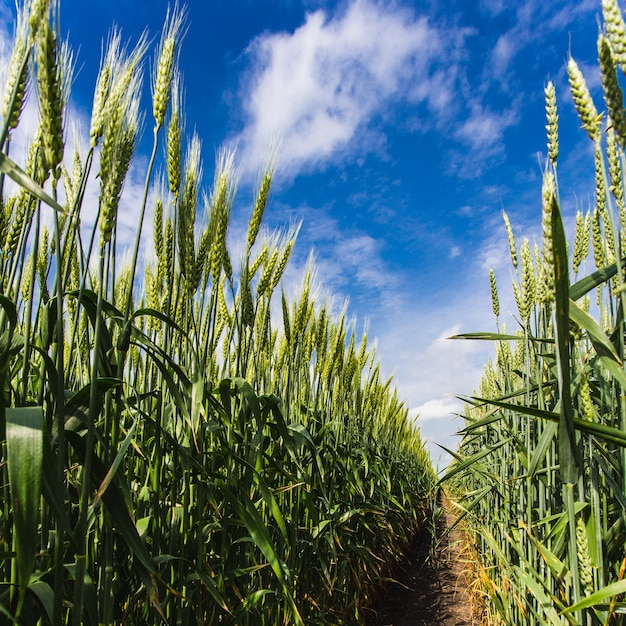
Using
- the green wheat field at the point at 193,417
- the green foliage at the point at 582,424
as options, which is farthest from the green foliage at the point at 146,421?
the green foliage at the point at 582,424

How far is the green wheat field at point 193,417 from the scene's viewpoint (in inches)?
33.9

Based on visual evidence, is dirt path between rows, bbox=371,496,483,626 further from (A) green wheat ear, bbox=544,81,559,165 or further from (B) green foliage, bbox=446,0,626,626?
(A) green wheat ear, bbox=544,81,559,165

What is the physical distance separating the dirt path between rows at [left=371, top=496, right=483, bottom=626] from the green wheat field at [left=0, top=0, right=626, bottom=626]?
35.3 inches

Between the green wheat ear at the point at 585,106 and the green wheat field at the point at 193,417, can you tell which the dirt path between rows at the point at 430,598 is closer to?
the green wheat field at the point at 193,417

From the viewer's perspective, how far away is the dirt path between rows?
3.56 metres

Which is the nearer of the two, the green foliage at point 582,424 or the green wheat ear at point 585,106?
the green foliage at point 582,424

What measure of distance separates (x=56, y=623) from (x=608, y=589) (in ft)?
2.96

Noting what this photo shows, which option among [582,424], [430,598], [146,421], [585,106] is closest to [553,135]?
[585,106]

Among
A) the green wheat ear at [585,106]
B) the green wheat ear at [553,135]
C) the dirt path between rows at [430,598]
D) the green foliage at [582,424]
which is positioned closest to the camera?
the green foliage at [582,424]

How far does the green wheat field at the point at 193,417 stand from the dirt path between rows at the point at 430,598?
2.94 ft

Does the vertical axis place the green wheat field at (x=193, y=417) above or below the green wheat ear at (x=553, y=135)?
below

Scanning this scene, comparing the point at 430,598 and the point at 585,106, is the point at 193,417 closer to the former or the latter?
the point at 585,106

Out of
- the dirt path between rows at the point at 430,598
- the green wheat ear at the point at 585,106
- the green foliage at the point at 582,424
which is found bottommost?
the dirt path between rows at the point at 430,598

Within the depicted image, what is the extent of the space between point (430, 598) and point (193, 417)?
12.3 feet
